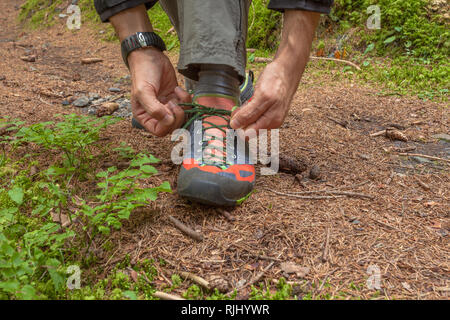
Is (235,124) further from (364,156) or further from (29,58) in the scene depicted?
(29,58)

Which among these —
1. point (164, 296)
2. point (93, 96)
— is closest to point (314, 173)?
point (164, 296)

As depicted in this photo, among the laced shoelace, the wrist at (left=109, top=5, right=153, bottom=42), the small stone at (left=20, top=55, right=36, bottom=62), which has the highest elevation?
the wrist at (left=109, top=5, right=153, bottom=42)

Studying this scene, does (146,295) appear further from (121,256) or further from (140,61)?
(140,61)

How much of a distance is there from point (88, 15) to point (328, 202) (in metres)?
6.69

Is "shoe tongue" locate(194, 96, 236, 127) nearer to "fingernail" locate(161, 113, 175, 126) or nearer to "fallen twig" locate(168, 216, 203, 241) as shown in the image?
"fingernail" locate(161, 113, 175, 126)

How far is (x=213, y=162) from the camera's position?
5.42 feet

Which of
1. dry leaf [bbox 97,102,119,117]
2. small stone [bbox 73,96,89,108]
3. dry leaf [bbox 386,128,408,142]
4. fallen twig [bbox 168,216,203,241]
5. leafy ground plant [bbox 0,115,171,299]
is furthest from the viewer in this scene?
small stone [bbox 73,96,89,108]

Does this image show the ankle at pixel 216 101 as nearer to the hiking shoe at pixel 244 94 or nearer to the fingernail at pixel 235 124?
the fingernail at pixel 235 124

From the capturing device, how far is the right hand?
5.62 ft

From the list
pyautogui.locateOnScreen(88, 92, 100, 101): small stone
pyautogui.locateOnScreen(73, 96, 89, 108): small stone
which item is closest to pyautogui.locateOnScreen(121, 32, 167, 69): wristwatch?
pyautogui.locateOnScreen(73, 96, 89, 108): small stone

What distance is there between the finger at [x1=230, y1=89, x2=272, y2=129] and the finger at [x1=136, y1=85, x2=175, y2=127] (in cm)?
36

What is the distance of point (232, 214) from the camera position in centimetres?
158

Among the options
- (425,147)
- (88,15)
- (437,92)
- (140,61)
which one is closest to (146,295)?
(140,61)

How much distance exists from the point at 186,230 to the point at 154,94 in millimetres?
721
